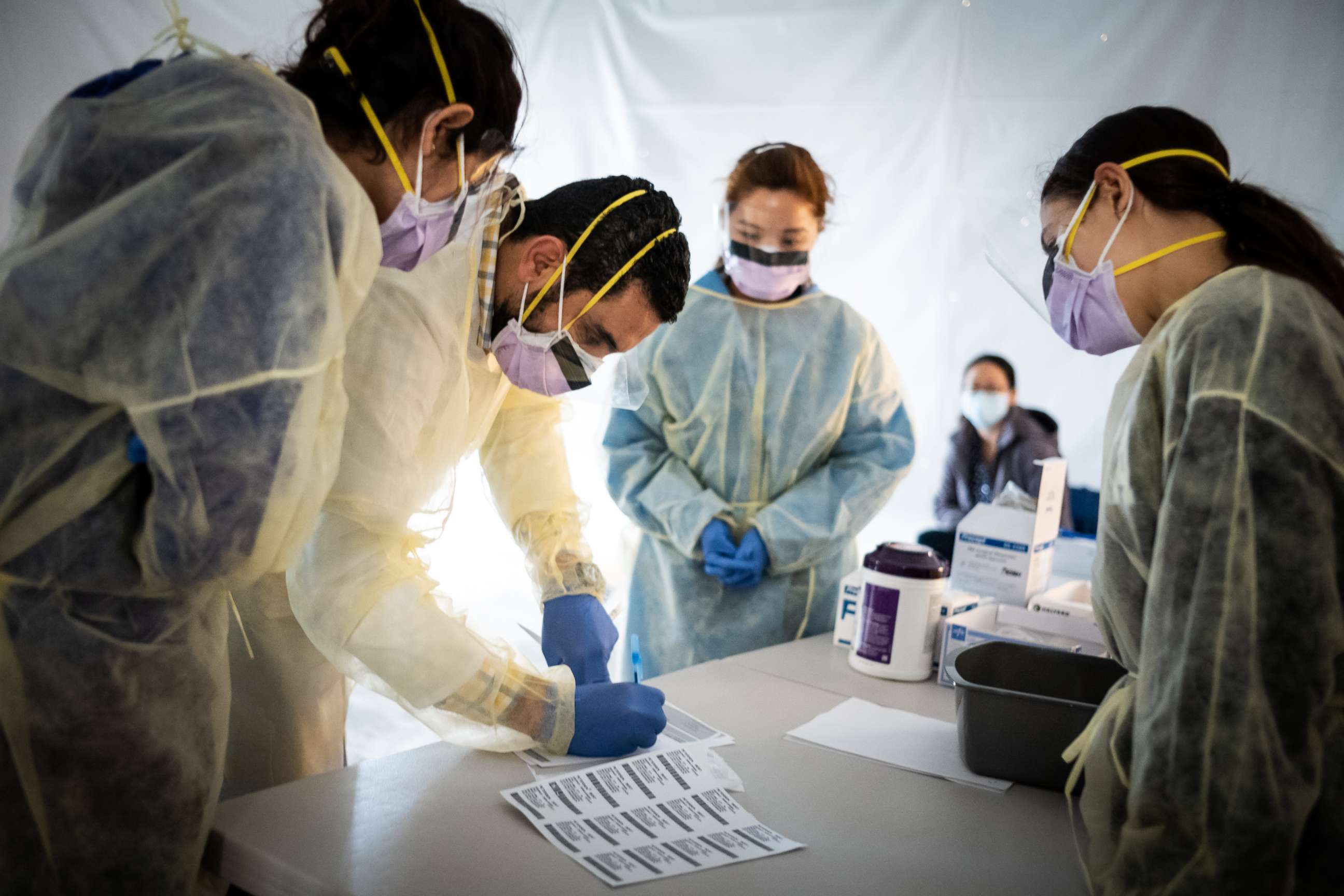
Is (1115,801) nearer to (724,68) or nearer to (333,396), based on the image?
(333,396)

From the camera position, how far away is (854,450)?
2303mm

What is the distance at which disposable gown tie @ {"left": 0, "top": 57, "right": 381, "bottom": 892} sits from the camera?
0.80 metres

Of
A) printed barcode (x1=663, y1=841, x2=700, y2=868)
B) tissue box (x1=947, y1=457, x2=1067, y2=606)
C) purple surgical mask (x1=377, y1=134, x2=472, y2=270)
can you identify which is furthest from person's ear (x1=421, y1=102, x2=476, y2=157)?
tissue box (x1=947, y1=457, x2=1067, y2=606)

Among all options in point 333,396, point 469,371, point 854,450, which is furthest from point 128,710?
point 854,450

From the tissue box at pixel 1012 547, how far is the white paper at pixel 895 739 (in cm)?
54

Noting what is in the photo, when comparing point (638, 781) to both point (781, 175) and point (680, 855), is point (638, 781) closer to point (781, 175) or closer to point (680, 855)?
point (680, 855)

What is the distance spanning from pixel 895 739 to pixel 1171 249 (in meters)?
0.81

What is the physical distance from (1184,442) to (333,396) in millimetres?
846

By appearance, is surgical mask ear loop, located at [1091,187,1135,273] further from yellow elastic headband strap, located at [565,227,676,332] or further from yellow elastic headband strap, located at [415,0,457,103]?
yellow elastic headband strap, located at [415,0,457,103]

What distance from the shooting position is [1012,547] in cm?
196

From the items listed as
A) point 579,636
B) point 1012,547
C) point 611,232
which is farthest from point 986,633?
point 611,232

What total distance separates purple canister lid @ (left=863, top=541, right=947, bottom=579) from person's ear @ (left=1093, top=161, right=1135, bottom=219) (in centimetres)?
75

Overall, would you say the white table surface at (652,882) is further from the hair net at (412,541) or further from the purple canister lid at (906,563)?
the purple canister lid at (906,563)

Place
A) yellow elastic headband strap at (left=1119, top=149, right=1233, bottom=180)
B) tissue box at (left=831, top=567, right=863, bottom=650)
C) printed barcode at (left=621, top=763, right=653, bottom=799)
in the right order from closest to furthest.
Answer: yellow elastic headband strap at (left=1119, top=149, right=1233, bottom=180), printed barcode at (left=621, top=763, right=653, bottom=799), tissue box at (left=831, top=567, right=863, bottom=650)
